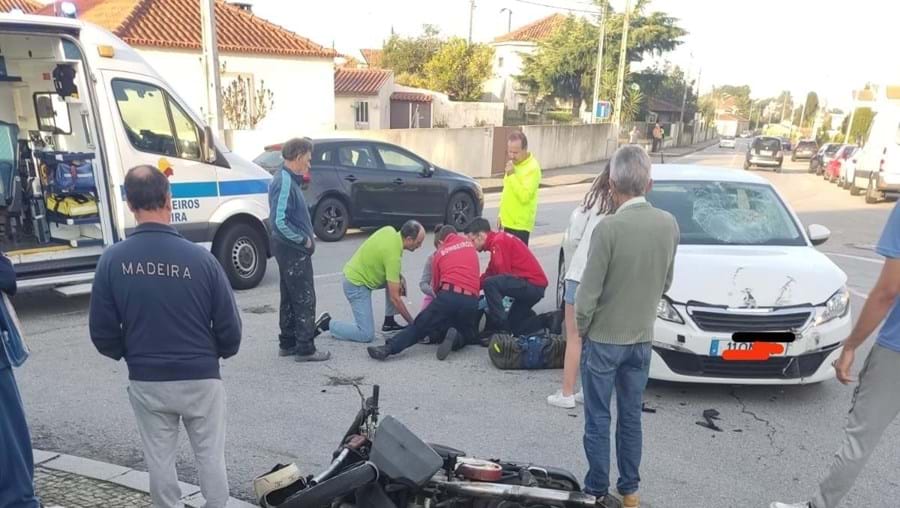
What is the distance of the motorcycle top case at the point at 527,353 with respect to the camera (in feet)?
18.3

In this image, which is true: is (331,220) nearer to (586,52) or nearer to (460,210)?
(460,210)

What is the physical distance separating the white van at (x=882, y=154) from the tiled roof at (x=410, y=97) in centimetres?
1990

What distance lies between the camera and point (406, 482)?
2.97 m

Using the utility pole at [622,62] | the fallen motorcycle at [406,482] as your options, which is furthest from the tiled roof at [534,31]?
the fallen motorcycle at [406,482]

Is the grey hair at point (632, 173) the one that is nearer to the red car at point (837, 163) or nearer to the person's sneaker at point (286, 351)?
the person's sneaker at point (286, 351)

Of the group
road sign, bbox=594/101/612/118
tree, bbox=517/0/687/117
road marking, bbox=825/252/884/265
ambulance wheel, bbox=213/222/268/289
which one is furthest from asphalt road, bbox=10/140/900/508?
tree, bbox=517/0/687/117

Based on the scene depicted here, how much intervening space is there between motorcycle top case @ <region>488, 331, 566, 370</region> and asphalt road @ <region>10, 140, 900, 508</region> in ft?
0.33

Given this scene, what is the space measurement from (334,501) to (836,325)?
3.72 m

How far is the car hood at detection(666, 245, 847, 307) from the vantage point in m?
4.65

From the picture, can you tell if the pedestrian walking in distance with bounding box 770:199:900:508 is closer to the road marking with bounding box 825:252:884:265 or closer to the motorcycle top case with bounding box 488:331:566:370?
the motorcycle top case with bounding box 488:331:566:370

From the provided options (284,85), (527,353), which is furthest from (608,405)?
(284,85)

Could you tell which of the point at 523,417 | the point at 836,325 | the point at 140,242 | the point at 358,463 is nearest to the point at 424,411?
the point at 523,417

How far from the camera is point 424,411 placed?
473cm

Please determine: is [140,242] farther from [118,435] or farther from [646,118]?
[646,118]
